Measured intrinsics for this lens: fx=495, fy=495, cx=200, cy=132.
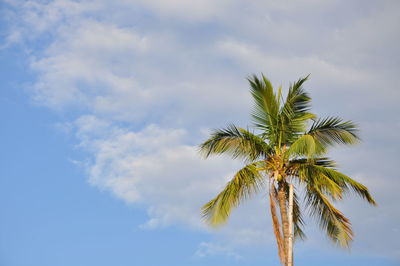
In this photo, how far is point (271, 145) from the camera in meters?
19.3

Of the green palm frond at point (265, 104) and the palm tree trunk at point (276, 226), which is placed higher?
the green palm frond at point (265, 104)

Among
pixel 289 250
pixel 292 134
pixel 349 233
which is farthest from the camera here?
pixel 292 134

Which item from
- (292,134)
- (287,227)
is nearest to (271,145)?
(292,134)

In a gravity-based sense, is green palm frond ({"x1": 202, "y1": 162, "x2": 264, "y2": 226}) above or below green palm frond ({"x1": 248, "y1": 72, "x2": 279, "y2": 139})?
below

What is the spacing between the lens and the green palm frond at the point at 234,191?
1853cm

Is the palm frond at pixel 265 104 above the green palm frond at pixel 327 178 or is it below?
above

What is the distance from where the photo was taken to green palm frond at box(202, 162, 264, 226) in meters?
18.5

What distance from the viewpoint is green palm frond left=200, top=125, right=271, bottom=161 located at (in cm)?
1917

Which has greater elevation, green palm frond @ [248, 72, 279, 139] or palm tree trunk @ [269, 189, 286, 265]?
green palm frond @ [248, 72, 279, 139]

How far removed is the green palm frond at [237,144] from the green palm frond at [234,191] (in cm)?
68

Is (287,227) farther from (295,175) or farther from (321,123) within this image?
(321,123)

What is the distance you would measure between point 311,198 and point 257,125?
3.57m

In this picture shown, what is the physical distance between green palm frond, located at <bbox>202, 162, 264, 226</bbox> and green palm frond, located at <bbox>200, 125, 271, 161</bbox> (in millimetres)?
680

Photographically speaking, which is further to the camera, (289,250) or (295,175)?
(295,175)
